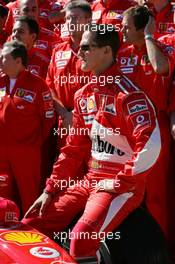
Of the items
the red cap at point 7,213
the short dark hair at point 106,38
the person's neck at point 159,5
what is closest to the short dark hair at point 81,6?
the person's neck at point 159,5

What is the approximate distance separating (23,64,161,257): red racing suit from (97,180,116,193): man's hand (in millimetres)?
22

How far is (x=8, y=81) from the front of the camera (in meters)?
5.50

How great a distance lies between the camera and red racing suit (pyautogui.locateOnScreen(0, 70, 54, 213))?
17.7ft

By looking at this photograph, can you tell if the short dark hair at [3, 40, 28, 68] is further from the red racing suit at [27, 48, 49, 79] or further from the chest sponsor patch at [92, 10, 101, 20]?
the chest sponsor patch at [92, 10, 101, 20]

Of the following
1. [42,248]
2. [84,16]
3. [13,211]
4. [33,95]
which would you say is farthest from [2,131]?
[42,248]

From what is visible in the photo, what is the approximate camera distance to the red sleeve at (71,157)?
14.2 feet

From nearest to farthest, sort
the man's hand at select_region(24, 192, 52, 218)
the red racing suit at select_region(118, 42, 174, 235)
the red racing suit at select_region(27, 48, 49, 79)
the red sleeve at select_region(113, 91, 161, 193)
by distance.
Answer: the red sleeve at select_region(113, 91, 161, 193) < the man's hand at select_region(24, 192, 52, 218) < the red racing suit at select_region(118, 42, 174, 235) < the red racing suit at select_region(27, 48, 49, 79)

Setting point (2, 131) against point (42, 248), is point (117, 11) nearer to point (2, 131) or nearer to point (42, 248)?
point (2, 131)

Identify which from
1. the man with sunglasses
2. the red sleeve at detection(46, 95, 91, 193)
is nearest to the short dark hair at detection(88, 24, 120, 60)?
the man with sunglasses

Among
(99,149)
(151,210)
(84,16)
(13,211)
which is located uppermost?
(84,16)

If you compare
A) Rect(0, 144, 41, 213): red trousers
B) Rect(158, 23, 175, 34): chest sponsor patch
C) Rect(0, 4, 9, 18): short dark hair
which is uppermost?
Rect(0, 4, 9, 18): short dark hair

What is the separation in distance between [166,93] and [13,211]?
5.62 ft

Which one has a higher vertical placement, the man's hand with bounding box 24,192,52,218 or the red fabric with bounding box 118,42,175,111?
the red fabric with bounding box 118,42,175,111

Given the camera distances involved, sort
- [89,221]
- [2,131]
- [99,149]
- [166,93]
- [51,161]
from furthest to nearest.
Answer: [51,161], [2,131], [166,93], [99,149], [89,221]
